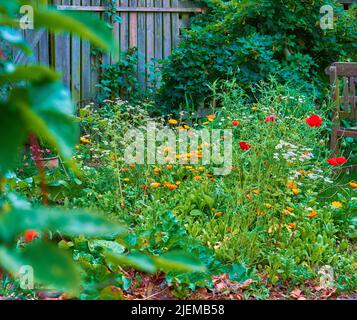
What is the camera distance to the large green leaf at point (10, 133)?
1.55ft

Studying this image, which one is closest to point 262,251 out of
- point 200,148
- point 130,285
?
point 130,285

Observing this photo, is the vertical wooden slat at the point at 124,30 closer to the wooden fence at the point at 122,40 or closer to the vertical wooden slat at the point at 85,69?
the wooden fence at the point at 122,40

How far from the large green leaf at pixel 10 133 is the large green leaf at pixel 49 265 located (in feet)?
0.24

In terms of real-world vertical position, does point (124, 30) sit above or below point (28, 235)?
above

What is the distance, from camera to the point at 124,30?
757 cm

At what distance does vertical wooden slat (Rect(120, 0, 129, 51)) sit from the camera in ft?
24.7

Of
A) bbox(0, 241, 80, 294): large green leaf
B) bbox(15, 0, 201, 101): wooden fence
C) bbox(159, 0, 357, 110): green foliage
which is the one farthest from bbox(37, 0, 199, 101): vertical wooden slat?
bbox(0, 241, 80, 294): large green leaf

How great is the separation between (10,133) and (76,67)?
676 cm

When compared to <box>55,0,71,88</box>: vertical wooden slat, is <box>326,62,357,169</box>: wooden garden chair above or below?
below

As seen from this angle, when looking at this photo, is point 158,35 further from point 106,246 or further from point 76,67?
point 106,246

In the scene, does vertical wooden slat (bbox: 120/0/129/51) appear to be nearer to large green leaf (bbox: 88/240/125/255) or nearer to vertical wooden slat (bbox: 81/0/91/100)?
vertical wooden slat (bbox: 81/0/91/100)

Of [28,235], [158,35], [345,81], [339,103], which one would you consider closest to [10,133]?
[28,235]

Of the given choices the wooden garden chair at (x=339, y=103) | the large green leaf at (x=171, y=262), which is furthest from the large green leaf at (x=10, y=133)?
the wooden garden chair at (x=339, y=103)
